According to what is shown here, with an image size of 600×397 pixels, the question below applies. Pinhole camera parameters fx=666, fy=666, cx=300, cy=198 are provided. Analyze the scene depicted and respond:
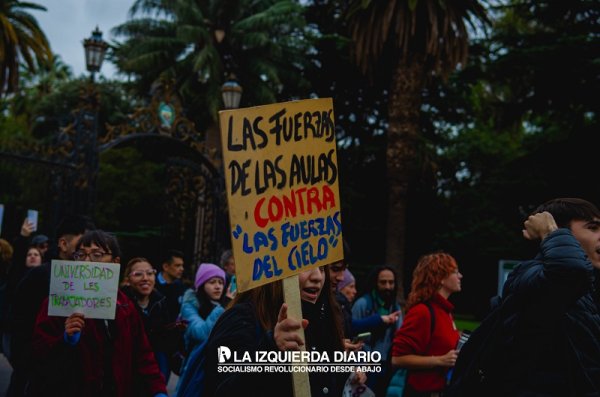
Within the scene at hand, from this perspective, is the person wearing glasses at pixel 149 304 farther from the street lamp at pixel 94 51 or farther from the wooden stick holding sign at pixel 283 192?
the street lamp at pixel 94 51

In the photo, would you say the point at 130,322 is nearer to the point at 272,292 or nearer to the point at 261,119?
the point at 272,292

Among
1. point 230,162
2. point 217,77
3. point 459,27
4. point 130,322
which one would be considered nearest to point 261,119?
point 230,162

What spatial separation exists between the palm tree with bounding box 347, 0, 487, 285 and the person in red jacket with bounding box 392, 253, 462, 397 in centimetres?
1217

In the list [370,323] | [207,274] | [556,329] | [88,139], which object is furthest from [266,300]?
[88,139]

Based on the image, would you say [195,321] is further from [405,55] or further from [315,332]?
[405,55]

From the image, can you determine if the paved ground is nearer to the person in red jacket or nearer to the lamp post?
the lamp post

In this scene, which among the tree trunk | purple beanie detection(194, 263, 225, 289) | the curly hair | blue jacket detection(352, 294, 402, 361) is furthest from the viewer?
the tree trunk

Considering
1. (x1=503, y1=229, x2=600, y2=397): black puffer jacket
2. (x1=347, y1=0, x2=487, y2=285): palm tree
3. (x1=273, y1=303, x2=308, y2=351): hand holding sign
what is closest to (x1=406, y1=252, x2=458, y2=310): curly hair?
(x1=503, y1=229, x2=600, y2=397): black puffer jacket

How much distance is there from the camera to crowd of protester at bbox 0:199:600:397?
2.61 m

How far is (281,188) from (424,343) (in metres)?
2.09

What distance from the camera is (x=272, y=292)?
2.91 meters

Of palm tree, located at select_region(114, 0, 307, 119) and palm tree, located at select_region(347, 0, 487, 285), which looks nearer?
palm tree, located at select_region(347, 0, 487, 285)

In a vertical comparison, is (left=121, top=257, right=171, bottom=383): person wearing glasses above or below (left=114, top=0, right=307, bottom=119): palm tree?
below

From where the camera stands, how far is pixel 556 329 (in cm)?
262
